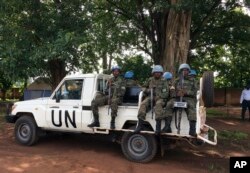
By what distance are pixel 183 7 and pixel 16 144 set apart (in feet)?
22.1

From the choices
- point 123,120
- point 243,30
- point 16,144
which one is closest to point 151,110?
point 123,120

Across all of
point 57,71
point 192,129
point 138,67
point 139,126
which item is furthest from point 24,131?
point 138,67

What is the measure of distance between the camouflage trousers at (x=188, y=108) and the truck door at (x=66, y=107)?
7.95 ft

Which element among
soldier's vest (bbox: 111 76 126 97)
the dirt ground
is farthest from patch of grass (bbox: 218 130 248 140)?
soldier's vest (bbox: 111 76 126 97)

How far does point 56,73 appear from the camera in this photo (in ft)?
52.9

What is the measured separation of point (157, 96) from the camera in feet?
30.3

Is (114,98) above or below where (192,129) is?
above

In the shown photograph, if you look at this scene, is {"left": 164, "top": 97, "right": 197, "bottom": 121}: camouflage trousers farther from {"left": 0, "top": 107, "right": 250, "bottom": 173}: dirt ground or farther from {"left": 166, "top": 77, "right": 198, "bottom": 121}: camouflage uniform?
{"left": 0, "top": 107, "right": 250, "bottom": 173}: dirt ground

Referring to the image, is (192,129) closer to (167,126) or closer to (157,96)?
(167,126)

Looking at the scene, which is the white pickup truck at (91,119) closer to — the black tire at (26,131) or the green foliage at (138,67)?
the black tire at (26,131)

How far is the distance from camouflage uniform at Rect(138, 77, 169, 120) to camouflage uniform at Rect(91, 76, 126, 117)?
0.65 m

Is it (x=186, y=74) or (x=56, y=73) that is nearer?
(x=186, y=74)

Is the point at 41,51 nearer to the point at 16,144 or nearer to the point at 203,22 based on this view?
the point at 16,144

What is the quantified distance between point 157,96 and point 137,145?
126 centimetres
